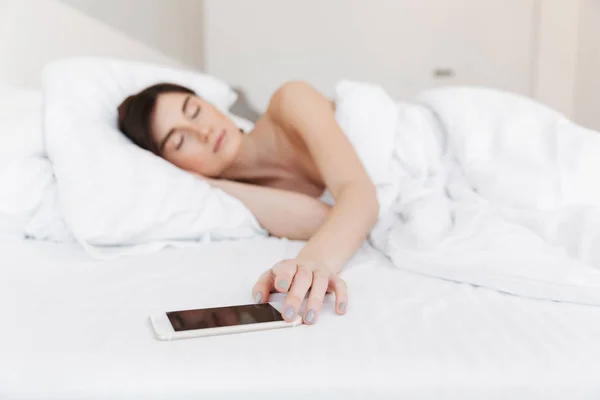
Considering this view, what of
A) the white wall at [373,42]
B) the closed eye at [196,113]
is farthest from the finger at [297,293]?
the white wall at [373,42]

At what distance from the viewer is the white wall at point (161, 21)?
1613 mm

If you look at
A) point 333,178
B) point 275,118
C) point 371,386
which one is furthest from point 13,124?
point 371,386

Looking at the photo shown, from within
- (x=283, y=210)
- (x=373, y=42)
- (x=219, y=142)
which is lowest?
(x=283, y=210)

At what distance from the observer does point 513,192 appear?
1.05m

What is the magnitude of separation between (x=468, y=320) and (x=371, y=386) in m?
0.18

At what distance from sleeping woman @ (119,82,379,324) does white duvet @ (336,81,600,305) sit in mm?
93

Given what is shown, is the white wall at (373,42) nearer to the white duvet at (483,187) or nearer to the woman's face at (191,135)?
the white duvet at (483,187)

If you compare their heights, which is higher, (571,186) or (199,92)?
(199,92)

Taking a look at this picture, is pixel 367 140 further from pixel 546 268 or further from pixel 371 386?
pixel 371 386

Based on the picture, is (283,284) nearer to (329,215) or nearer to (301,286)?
(301,286)

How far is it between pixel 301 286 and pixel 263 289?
0.06 meters

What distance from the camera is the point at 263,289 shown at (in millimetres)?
687

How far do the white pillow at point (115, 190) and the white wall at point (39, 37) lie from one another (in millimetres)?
194

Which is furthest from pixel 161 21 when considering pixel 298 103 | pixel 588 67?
pixel 588 67
